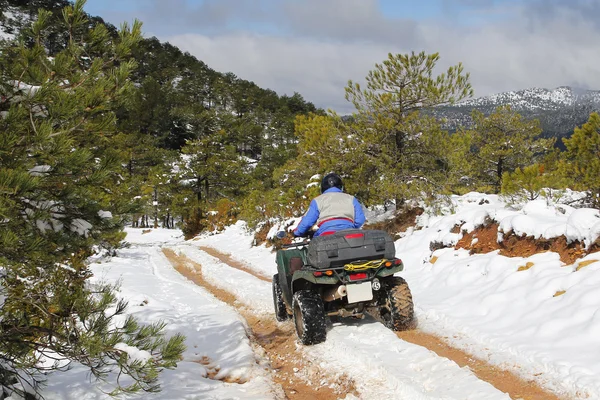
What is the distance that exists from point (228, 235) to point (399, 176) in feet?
47.7

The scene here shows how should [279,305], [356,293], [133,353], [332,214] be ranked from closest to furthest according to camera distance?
[133,353], [356,293], [332,214], [279,305]

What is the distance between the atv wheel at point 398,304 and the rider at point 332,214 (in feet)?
3.27

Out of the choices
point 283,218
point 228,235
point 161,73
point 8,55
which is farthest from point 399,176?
point 161,73

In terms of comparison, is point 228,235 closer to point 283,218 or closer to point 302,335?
point 283,218

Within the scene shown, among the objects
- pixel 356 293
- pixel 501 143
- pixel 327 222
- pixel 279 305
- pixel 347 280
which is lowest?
pixel 279 305

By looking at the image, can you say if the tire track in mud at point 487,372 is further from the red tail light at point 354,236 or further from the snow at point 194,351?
the snow at point 194,351

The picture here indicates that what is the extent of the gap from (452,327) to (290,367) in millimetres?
2315

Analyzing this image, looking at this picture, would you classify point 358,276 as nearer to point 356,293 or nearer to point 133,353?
point 356,293

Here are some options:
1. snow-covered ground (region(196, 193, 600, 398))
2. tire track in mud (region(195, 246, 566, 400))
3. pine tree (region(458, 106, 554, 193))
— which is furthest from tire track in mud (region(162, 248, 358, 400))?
pine tree (region(458, 106, 554, 193))

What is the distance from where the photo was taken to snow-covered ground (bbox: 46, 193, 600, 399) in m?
4.09

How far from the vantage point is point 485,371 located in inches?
173

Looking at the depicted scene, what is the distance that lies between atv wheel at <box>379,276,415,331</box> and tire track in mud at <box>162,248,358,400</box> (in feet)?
4.34

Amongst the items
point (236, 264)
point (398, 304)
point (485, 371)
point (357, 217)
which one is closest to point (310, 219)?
point (357, 217)

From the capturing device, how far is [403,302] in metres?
5.63
